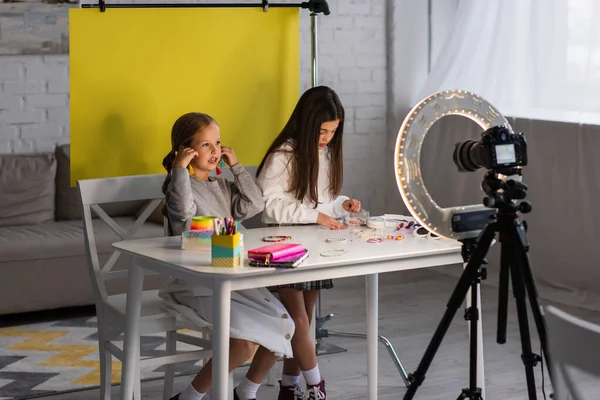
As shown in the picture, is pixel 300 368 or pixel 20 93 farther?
pixel 20 93

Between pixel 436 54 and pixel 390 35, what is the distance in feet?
0.87

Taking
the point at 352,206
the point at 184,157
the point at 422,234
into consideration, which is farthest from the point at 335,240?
the point at 184,157

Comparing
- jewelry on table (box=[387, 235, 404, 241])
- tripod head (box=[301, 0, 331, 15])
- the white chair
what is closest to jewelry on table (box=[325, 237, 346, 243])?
jewelry on table (box=[387, 235, 404, 241])

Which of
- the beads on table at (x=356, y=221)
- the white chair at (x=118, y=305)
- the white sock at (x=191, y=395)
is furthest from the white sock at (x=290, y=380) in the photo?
the beads on table at (x=356, y=221)

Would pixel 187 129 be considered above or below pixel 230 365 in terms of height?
above

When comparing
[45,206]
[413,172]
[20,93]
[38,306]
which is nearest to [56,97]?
[20,93]

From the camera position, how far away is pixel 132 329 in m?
2.61

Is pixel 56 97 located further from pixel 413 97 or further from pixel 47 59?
pixel 413 97

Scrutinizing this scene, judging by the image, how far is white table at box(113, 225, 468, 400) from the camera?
7.61 feet

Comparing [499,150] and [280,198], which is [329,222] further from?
[499,150]

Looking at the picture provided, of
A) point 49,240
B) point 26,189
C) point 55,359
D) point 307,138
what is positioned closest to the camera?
point 307,138

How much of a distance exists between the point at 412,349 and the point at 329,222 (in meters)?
0.95

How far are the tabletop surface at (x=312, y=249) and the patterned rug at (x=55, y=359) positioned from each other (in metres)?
0.39

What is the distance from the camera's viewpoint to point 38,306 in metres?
4.12
